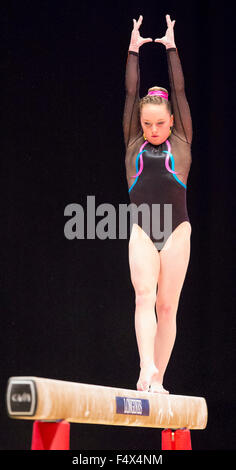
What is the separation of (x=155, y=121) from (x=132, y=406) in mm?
1369

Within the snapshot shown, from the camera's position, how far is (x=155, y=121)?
337cm

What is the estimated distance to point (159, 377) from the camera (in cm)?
326

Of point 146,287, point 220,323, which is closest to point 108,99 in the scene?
point 220,323

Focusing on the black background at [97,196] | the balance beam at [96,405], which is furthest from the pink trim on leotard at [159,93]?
the balance beam at [96,405]

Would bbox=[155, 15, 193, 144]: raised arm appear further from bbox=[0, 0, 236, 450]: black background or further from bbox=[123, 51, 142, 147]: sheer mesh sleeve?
bbox=[0, 0, 236, 450]: black background

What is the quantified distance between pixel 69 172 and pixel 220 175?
0.98 m

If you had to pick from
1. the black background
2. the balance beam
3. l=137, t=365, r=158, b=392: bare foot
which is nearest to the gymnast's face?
l=137, t=365, r=158, b=392: bare foot

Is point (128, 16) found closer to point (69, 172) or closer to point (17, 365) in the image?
point (69, 172)

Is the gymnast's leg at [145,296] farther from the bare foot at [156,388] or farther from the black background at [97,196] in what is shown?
the black background at [97,196]

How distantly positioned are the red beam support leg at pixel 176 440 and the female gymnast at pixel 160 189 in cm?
21

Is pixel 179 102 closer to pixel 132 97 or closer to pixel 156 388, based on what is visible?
pixel 132 97

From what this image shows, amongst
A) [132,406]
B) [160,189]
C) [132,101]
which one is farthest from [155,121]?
[132,406]

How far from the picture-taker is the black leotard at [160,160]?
3324 mm

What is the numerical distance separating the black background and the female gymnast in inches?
48.8
